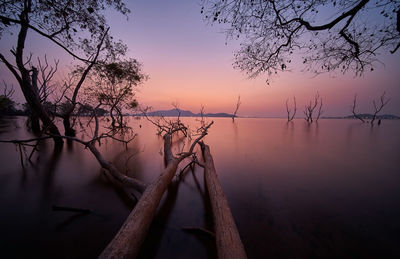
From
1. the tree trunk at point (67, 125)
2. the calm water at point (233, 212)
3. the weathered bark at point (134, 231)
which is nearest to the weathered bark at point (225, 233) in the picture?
the calm water at point (233, 212)

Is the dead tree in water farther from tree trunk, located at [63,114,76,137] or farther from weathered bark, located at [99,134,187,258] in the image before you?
tree trunk, located at [63,114,76,137]

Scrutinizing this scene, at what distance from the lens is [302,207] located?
7.77 feet

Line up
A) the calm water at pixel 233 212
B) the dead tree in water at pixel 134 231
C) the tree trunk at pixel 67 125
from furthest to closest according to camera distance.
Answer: the tree trunk at pixel 67 125 → the calm water at pixel 233 212 → the dead tree in water at pixel 134 231

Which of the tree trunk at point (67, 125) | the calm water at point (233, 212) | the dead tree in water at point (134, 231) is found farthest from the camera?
the tree trunk at point (67, 125)

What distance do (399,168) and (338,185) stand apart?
3627 mm

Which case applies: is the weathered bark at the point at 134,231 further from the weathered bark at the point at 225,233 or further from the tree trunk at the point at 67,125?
the tree trunk at the point at 67,125

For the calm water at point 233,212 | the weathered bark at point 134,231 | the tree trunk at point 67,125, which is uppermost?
the tree trunk at point 67,125

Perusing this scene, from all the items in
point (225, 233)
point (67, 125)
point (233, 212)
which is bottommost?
point (233, 212)

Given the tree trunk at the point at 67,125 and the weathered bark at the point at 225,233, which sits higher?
the tree trunk at the point at 67,125

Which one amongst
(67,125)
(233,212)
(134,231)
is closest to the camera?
(134,231)

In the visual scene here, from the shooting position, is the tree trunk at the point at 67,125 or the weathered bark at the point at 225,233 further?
the tree trunk at the point at 67,125

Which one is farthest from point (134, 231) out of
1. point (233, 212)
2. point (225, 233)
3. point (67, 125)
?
point (67, 125)

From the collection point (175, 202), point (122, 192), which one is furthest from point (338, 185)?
point (122, 192)

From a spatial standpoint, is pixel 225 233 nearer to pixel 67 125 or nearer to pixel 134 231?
pixel 134 231
